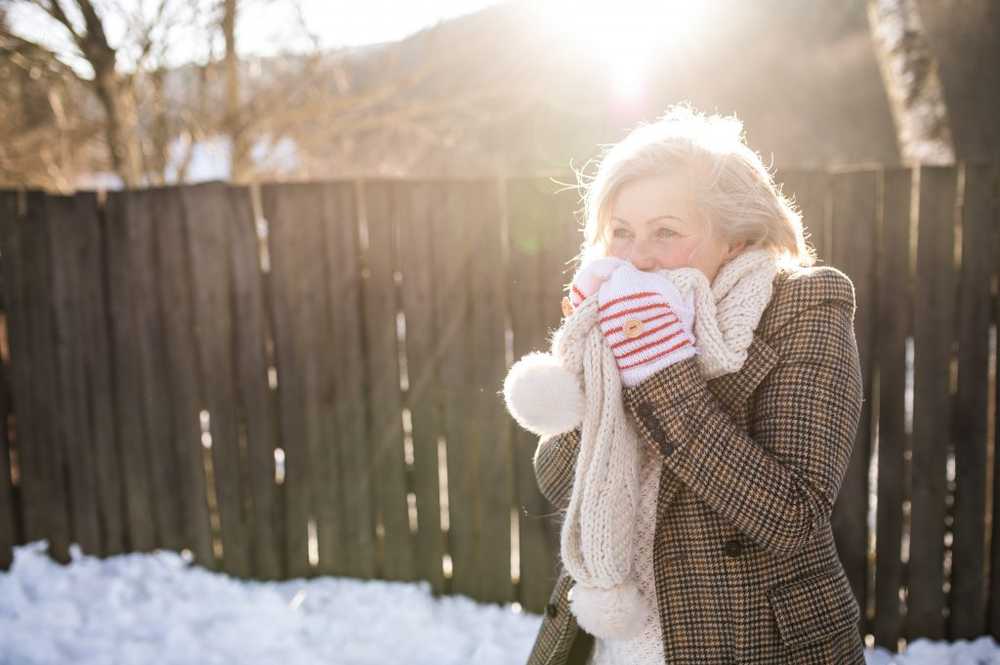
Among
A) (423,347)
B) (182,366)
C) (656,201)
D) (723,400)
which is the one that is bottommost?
(182,366)

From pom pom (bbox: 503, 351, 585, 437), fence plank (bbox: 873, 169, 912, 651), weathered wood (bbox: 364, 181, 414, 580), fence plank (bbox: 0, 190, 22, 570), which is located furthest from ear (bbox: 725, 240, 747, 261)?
fence plank (bbox: 0, 190, 22, 570)

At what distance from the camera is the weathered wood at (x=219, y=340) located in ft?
12.3

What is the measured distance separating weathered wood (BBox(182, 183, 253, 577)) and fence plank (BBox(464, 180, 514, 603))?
1.23m

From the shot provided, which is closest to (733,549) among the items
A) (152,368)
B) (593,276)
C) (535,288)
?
(593,276)

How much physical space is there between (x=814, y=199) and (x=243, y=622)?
126 inches

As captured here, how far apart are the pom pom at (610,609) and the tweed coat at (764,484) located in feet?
0.32

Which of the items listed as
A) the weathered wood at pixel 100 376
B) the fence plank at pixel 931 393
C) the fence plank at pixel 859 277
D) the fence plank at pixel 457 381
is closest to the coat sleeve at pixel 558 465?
the fence plank at pixel 457 381

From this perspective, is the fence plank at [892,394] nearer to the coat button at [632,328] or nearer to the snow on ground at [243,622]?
the snow on ground at [243,622]

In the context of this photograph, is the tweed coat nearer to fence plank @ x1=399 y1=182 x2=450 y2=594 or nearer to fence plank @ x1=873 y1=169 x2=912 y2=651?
fence plank @ x1=873 y1=169 x2=912 y2=651

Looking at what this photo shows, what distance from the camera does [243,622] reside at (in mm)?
3594

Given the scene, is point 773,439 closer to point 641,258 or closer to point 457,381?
point 641,258

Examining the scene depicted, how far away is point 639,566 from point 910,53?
7.13 meters

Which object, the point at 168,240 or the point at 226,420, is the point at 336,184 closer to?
the point at 168,240

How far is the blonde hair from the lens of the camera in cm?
170
